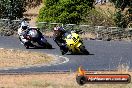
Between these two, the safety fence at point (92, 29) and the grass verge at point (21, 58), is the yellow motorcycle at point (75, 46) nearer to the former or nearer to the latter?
the grass verge at point (21, 58)

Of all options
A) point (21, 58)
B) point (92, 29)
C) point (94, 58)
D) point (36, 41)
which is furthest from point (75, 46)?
point (92, 29)

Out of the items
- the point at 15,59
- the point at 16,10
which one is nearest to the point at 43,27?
the point at 16,10

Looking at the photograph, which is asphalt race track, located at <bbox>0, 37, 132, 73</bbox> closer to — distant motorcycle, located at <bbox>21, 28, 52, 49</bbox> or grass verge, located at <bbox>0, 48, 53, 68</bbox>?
distant motorcycle, located at <bbox>21, 28, 52, 49</bbox>

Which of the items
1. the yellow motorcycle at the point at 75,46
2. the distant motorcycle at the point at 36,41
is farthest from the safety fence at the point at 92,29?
the yellow motorcycle at the point at 75,46

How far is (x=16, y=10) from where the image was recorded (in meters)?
52.2

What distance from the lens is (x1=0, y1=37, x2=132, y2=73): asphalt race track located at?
23734 millimetres

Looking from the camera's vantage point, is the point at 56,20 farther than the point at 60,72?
Yes

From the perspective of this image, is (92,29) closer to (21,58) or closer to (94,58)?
(94,58)

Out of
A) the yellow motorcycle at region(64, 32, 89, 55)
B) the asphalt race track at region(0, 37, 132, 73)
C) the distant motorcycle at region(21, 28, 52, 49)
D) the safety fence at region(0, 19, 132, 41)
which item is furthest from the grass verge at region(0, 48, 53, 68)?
the safety fence at region(0, 19, 132, 41)

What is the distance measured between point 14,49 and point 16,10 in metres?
18.9

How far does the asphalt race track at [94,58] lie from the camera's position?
77.9ft

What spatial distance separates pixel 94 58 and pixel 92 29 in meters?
16.5

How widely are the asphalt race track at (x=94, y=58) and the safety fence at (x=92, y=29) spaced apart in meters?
3.11

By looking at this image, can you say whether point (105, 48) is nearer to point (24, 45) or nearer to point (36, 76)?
point (24, 45)
